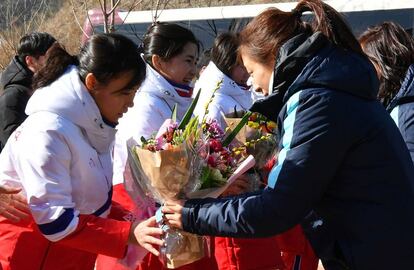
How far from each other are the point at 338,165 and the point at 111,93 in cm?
110

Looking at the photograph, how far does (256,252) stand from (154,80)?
1.05 metres

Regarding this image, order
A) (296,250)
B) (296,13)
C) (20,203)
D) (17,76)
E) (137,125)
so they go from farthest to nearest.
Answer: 1. (17,76)
2. (296,250)
3. (137,125)
4. (20,203)
5. (296,13)

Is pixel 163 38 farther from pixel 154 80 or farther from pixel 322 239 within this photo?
pixel 322 239

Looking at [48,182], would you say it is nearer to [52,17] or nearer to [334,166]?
[334,166]

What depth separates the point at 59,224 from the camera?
2.66m

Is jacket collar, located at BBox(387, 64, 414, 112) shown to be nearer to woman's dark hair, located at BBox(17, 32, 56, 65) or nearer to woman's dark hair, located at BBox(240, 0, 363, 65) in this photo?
woman's dark hair, located at BBox(240, 0, 363, 65)

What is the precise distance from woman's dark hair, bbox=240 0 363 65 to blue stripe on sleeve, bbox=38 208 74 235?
911 mm

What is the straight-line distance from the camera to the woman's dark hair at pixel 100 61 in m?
2.93

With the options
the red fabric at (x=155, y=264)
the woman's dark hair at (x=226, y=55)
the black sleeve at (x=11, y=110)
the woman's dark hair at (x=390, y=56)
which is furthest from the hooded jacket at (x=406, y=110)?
the black sleeve at (x=11, y=110)

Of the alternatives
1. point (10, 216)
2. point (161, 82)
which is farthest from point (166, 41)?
point (10, 216)

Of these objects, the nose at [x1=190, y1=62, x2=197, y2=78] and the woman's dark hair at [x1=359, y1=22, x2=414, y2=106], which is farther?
the nose at [x1=190, y1=62, x2=197, y2=78]

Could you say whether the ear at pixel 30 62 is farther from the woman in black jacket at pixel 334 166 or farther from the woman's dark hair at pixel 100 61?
the woman in black jacket at pixel 334 166

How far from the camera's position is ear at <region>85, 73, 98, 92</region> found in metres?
2.91

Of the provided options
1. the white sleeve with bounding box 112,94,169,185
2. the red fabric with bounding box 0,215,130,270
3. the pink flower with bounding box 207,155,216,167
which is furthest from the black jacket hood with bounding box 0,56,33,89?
the pink flower with bounding box 207,155,216,167
